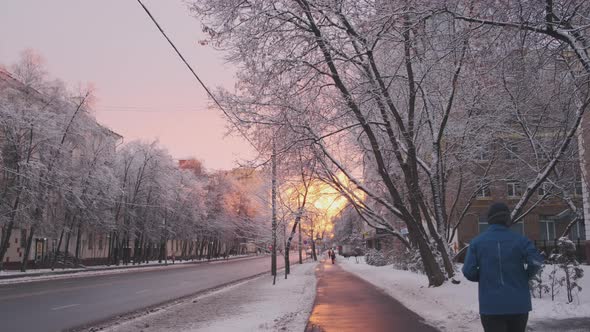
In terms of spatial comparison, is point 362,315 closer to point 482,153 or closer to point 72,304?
point 72,304

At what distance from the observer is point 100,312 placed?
14992mm

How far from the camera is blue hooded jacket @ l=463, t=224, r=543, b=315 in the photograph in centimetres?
478

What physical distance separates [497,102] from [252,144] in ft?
26.1

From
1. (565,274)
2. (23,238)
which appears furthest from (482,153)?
(23,238)

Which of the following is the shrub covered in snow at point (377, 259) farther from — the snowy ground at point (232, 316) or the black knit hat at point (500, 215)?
the black knit hat at point (500, 215)

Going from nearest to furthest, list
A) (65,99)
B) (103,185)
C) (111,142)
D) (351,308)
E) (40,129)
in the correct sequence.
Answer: (351,308), (40,129), (65,99), (103,185), (111,142)

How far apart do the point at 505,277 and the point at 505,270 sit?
60mm

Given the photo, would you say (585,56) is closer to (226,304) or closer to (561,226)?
(226,304)

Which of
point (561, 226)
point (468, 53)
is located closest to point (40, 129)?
point (468, 53)

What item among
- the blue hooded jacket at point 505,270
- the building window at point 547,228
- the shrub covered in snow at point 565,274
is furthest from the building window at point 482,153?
the building window at point 547,228

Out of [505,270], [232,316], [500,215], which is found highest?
[500,215]

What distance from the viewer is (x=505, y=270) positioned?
483cm

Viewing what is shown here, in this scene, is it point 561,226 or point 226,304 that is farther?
point 561,226

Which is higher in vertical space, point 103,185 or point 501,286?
point 103,185
